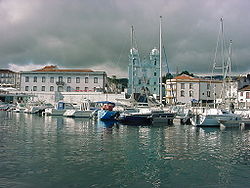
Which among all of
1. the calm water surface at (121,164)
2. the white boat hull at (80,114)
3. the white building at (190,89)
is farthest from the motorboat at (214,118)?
the white building at (190,89)

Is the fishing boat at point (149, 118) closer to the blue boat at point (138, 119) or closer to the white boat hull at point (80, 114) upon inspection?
the blue boat at point (138, 119)

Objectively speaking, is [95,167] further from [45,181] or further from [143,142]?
[143,142]

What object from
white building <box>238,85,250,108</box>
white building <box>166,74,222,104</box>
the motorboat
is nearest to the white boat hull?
the motorboat

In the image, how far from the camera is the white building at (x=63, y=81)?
9469 cm

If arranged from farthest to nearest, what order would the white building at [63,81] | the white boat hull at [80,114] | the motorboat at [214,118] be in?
the white building at [63,81]
the white boat hull at [80,114]
the motorboat at [214,118]

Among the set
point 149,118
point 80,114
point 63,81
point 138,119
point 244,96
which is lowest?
A: point 138,119

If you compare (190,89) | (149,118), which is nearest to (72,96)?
(190,89)

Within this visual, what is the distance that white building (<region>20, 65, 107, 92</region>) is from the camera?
94.7m

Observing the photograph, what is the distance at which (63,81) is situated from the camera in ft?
311

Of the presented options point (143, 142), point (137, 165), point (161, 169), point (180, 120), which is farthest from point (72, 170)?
point (180, 120)

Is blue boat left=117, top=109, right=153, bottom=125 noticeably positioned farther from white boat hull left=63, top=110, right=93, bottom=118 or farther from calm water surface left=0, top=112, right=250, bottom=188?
calm water surface left=0, top=112, right=250, bottom=188

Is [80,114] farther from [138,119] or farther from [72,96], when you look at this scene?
[72,96]

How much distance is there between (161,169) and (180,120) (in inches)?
1222

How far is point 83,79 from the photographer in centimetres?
9500
